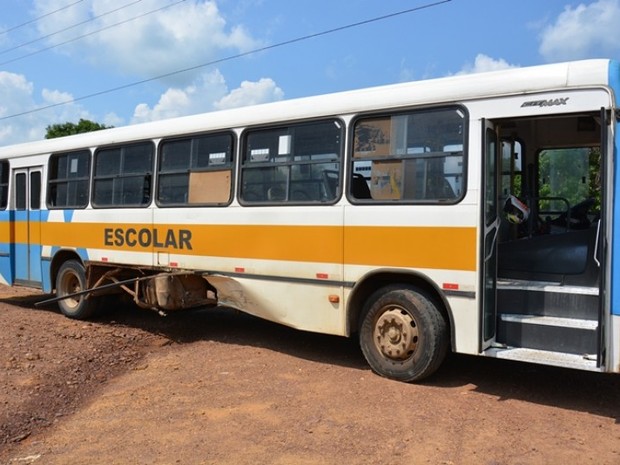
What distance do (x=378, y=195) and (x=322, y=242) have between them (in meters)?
0.80

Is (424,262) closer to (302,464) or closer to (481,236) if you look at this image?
(481,236)

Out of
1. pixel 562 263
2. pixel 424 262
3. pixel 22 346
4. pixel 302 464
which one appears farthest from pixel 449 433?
pixel 22 346

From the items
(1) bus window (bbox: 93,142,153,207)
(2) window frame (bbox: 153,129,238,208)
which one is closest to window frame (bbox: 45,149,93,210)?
(1) bus window (bbox: 93,142,153,207)

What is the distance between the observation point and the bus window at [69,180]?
9.04 m

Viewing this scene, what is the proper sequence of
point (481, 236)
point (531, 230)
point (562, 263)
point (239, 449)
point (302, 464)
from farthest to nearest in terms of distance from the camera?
point (531, 230) < point (562, 263) < point (481, 236) < point (239, 449) < point (302, 464)

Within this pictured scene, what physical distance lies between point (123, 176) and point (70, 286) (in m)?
2.34

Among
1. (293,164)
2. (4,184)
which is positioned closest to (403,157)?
(293,164)

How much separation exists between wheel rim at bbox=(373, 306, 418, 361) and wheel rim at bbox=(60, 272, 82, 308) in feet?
18.2

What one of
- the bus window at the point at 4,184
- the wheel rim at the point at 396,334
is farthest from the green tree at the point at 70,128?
the wheel rim at the point at 396,334

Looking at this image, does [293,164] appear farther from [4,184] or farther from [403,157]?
[4,184]

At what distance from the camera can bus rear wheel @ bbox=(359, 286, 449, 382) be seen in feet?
18.2

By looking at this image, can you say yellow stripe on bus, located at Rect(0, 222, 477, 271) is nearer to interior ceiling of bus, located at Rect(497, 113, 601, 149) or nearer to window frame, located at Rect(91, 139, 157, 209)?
window frame, located at Rect(91, 139, 157, 209)

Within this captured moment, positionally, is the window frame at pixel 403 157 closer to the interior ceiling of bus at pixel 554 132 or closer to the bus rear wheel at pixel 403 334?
the bus rear wheel at pixel 403 334

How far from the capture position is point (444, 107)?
5.47 m
